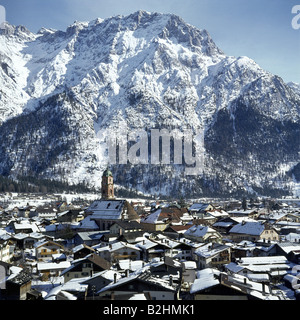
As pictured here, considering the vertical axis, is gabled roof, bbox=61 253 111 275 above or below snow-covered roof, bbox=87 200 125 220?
below

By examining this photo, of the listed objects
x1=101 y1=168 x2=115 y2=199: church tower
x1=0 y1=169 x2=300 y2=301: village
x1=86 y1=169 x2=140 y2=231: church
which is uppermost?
x1=101 y1=168 x2=115 y2=199: church tower

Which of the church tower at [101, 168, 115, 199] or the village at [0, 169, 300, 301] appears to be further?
the church tower at [101, 168, 115, 199]

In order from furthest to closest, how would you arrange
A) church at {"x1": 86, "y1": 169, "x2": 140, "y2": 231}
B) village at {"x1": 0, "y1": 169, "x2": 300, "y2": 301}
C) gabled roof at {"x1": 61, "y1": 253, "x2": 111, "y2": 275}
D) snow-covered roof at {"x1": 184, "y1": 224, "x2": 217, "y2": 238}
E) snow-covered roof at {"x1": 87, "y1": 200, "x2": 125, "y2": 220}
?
snow-covered roof at {"x1": 87, "y1": 200, "x2": 125, "y2": 220}, church at {"x1": 86, "y1": 169, "x2": 140, "y2": 231}, snow-covered roof at {"x1": 184, "y1": 224, "x2": 217, "y2": 238}, gabled roof at {"x1": 61, "y1": 253, "x2": 111, "y2": 275}, village at {"x1": 0, "y1": 169, "x2": 300, "y2": 301}

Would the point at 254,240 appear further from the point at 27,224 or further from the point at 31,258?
the point at 27,224

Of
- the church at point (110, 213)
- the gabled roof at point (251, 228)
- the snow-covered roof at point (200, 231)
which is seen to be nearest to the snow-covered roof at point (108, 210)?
the church at point (110, 213)

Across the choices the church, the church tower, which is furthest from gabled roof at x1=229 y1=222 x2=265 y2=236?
the church tower

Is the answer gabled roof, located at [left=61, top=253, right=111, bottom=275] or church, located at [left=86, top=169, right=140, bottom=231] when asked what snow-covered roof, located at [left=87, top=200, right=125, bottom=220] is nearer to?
church, located at [left=86, top=169, right=140, bottom=231]

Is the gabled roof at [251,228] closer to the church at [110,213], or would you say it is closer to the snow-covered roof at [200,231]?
the snow-covered roof at [200,231]

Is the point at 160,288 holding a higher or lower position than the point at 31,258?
higher
